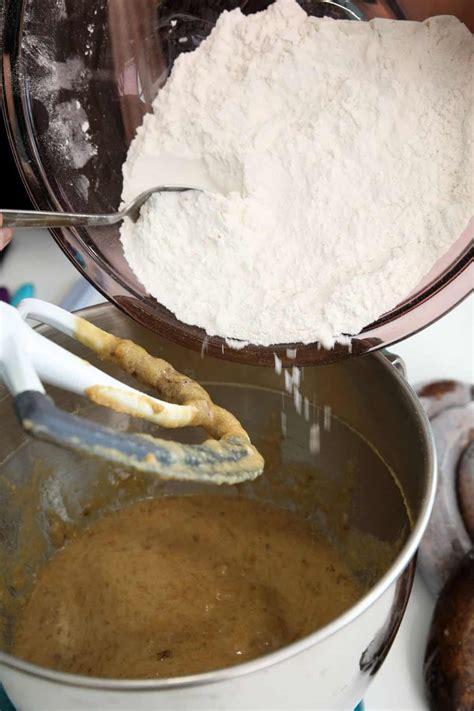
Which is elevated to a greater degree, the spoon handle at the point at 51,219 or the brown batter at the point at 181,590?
the spoon handle at the point at 51,219

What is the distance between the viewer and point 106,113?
2.18ft

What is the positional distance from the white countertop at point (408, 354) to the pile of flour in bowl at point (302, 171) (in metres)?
0.35

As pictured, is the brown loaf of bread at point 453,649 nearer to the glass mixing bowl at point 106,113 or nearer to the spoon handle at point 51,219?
the glass mixing bowl at point 106,113

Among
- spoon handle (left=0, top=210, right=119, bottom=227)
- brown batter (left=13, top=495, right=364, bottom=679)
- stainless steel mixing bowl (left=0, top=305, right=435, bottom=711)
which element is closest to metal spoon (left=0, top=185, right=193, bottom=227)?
spoon handle (left=0, top=210, right=119, bottom=227)

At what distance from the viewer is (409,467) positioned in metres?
0.64

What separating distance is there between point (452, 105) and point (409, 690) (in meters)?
0.54

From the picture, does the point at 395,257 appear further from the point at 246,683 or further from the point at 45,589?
the point at 45,589

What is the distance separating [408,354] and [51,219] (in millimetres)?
628

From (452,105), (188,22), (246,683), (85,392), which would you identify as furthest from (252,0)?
(246,683)

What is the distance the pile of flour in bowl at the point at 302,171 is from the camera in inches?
22.6

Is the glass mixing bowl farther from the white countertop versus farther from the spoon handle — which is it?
the white countertop

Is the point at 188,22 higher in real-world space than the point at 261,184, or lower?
higher

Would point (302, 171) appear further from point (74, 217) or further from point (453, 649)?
point (453, 649)

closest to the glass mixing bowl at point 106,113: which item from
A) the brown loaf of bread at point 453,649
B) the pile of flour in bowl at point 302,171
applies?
the pile of flour in bowl at point 302,171
